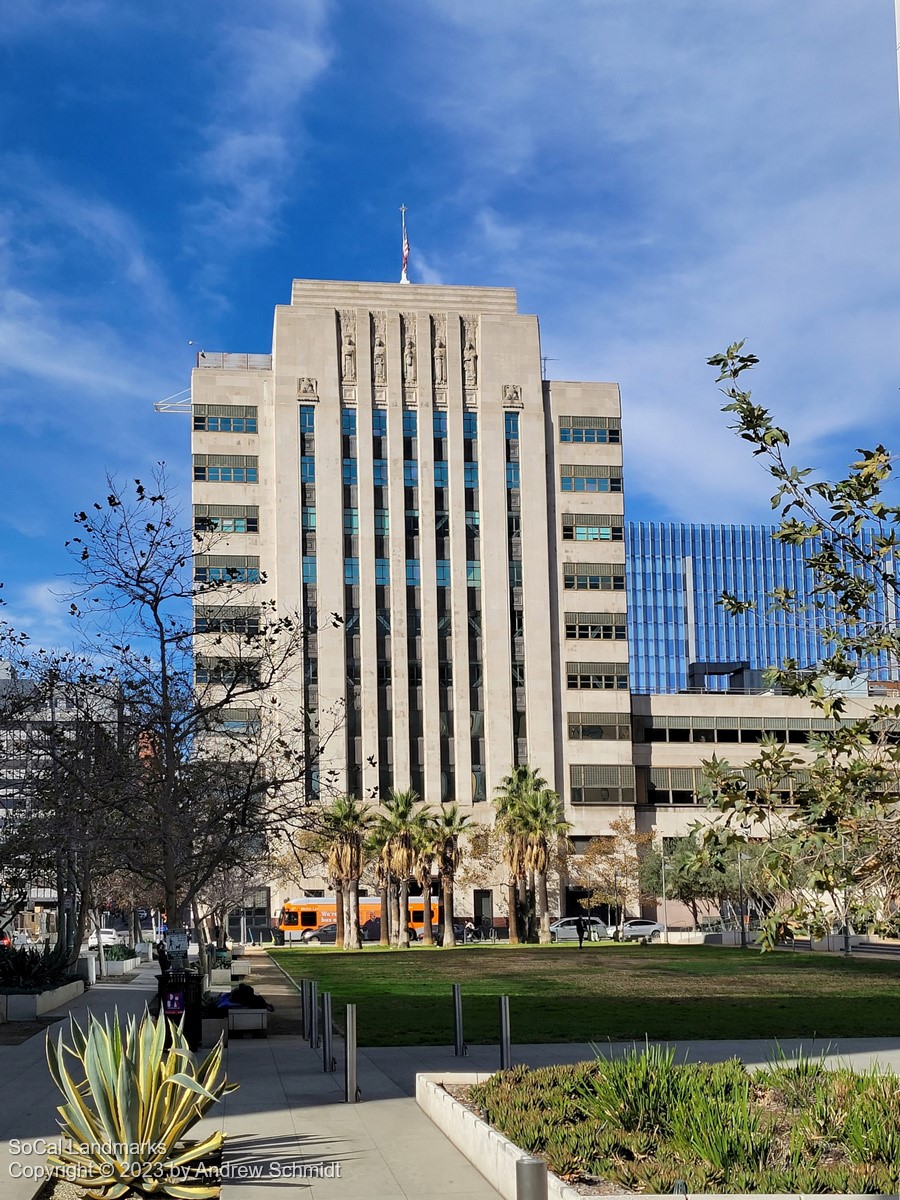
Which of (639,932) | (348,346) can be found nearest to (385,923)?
(639,932)

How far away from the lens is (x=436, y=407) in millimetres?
108125

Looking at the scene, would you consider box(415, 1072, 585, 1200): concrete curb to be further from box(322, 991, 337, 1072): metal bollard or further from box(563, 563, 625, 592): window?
box(563, 563, 625, 592): window

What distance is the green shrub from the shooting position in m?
30.1

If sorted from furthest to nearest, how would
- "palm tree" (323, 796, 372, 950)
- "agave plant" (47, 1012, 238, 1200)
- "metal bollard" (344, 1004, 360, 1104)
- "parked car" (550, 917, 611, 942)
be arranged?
"parked car" (550, 917, 611, 942)
"palm tree" (323, 796, 372, 950)
"metal bollard" (344, 1004, 360, 1104)
"agave plant" (47, 1012, 238, 1200)

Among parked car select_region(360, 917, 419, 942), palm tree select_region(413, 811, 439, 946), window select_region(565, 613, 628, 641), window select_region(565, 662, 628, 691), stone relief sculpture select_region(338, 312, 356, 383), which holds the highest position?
stone relief sculpture select_region(338, 312, 356, 383)

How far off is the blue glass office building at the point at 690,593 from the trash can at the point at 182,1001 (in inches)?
5850

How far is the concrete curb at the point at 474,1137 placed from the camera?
971 centimetres

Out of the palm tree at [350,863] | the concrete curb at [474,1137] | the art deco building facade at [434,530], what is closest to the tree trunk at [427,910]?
the palm tree at [350,863]

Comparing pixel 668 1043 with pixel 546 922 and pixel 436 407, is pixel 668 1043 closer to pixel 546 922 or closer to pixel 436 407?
pixel 546 922

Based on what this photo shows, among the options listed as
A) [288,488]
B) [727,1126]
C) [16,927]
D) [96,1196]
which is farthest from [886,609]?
[16,927]

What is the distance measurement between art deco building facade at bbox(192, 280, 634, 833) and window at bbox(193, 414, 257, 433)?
6.5 inches

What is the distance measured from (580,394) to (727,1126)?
104566 millimetres

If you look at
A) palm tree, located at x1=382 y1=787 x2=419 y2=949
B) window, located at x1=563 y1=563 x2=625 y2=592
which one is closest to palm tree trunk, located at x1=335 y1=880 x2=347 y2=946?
palm tree, located at x1=382 y1=787 x2=419 y2=949

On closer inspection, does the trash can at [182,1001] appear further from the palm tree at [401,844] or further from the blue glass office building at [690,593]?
the blue glass office building at [690,593]
